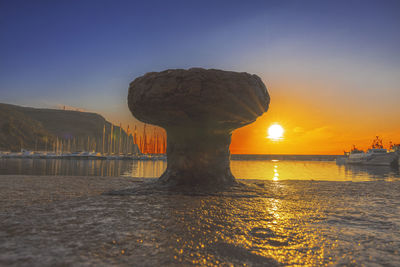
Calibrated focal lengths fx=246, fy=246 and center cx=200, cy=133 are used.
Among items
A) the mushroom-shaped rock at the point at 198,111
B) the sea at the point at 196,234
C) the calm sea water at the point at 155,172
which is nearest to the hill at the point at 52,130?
the calm sea water at the point at 155,172

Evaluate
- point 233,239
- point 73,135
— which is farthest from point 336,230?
point 73,135

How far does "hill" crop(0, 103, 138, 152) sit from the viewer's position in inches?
2923

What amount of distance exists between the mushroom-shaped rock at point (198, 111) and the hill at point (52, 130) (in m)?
42.5

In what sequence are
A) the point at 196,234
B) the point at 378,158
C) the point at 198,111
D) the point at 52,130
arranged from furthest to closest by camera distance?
1. the point at 52,130
2. the point at 378,158
3. the point at 198,111
4. the point at 196,234

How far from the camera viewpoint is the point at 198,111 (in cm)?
544

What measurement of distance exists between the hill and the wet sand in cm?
4488

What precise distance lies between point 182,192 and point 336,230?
3138 mm

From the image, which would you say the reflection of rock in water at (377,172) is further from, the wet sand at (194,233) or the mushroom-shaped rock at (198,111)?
the wet sand at (194,233)

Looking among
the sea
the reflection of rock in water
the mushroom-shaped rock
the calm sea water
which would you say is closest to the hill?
the calm sea water

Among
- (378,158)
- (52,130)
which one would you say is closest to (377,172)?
(378,158)

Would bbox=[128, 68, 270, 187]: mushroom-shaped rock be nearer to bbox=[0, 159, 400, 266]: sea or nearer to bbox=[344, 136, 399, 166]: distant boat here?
bbox=[0, 159, 400, 266]: sea

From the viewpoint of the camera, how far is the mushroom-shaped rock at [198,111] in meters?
5.15

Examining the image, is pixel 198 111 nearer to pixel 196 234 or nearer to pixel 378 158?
pixel 196 234

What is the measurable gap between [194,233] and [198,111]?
10.8 feet
